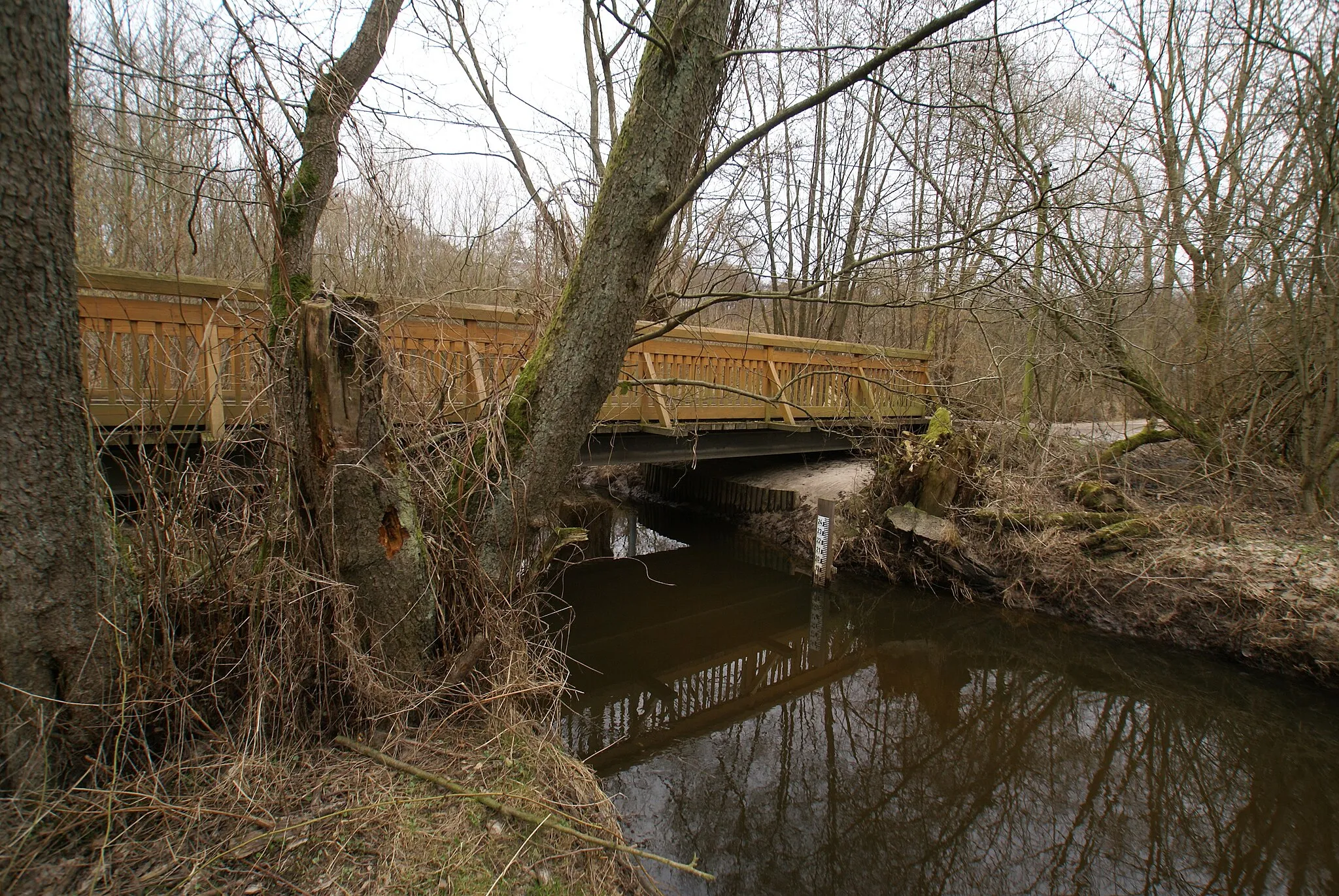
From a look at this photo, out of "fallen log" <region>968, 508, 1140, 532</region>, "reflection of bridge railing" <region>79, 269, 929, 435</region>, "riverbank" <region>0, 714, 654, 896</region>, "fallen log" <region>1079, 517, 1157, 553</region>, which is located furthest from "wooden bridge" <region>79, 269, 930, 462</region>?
"fallen log" <region>1079, 517, 1157, 553</region>

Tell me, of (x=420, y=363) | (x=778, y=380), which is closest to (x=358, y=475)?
(x=420, y=363)

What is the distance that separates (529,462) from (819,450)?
26.3ft

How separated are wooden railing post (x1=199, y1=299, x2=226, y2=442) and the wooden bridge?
2 cm

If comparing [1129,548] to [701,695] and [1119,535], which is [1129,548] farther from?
[701,695]

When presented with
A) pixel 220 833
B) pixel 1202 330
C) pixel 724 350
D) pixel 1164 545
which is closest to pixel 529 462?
pixel 220 833

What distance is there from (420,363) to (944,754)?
179 inches

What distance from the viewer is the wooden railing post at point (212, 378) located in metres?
2.41

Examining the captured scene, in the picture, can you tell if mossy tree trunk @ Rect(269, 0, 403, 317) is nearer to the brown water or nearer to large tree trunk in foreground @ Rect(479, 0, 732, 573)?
large tree trunk in foreground @ Rect(479, 0, 732, 573)

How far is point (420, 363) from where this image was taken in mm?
3719

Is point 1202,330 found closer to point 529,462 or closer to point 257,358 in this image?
point 529,462

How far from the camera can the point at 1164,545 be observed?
6.96 meters

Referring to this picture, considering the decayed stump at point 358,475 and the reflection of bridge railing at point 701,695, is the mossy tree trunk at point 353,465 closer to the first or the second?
the decayed stump at point 358,475

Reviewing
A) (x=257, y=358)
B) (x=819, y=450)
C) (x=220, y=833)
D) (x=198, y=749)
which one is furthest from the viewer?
(x=819, y=450)

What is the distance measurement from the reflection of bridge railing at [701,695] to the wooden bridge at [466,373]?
2.19 m
